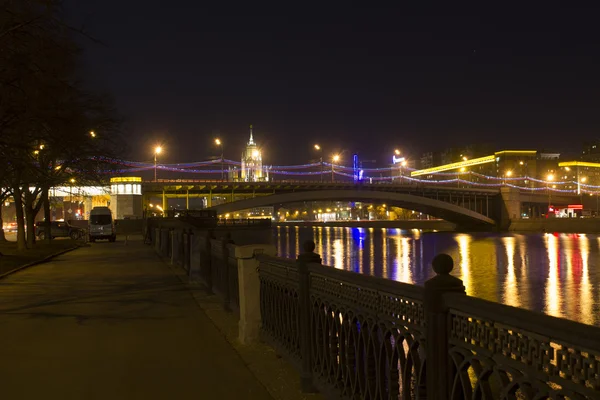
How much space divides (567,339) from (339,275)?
2.90 meters

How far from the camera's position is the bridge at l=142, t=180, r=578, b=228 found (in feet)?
250

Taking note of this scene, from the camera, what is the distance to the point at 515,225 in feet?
316

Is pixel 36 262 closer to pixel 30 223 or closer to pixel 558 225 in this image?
pixel 30 223

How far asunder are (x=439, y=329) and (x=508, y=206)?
10072 centimetres

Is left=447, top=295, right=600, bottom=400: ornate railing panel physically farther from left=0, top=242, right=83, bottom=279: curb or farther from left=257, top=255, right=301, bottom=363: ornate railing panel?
left=0, top=242, right=83, bottom=279: curb

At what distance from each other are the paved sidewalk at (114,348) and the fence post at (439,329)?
3.17 metres

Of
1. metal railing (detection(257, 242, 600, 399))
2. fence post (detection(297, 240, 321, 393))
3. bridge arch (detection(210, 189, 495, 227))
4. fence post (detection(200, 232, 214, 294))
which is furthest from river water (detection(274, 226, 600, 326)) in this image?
bridge arch (detection(210, 189, 495, 227))

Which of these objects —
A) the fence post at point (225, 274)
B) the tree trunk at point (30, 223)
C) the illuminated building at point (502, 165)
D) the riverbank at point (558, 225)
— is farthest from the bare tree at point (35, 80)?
the illuminated building at point (502, 165)

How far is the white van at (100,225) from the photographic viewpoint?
52719mm

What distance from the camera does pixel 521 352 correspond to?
2992mm

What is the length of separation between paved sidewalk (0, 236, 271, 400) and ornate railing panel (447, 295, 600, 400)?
349cm

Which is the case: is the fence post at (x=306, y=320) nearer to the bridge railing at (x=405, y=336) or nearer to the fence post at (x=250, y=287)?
the bridge railing at (x=405, y=336)

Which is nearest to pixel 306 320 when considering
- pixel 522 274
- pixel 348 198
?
pixel 522 274

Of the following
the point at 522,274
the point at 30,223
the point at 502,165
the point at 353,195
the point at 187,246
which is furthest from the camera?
the point at 502,165
